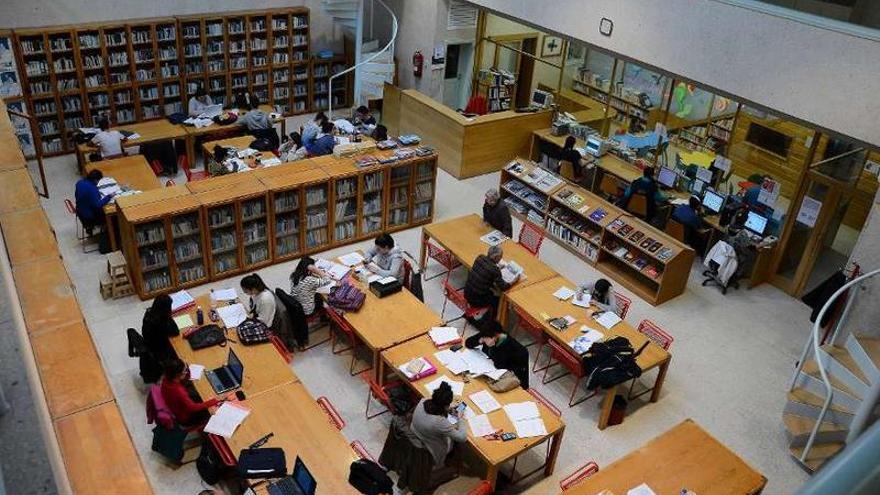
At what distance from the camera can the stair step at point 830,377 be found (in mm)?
7979

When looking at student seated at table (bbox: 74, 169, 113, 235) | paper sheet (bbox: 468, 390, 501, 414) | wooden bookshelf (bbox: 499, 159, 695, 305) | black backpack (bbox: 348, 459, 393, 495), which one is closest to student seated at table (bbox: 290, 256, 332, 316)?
paper sheet (bbox: 468, 390, 501, 414)

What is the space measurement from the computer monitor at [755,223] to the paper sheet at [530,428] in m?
5.74

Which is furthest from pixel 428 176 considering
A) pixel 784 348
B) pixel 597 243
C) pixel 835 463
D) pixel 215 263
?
pixel 835 463

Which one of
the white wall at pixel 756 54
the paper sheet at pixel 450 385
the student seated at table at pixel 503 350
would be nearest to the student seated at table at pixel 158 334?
the paper sheet at pixel 450 385

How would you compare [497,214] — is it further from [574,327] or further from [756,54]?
[756,54]

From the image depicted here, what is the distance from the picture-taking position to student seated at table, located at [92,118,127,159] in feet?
40.2

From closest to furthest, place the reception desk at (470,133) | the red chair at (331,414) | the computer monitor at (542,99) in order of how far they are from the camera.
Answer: the red chair at (331,414), the reception desk at (470,133), the computer monitor at (542,99)

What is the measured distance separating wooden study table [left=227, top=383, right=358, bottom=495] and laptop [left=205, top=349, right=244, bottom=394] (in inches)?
11.2

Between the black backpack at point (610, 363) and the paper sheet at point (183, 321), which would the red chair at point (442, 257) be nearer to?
the black backpack at point (610, 363)

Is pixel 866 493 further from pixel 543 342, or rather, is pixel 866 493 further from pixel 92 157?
pixel 92 157

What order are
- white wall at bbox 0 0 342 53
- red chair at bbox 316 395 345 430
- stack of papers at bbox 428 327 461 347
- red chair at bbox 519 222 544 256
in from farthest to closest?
white wall at bbox 0 0 342 53
red chair at bbox 519 222 544 256
stack of papers at bbox 428 327 461 347
red chair at bbox 316 395 345 430

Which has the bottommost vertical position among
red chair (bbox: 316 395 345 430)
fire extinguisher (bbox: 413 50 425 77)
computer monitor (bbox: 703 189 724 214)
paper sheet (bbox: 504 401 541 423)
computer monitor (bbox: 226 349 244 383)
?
red chair (bbox: 316 395 345 430)

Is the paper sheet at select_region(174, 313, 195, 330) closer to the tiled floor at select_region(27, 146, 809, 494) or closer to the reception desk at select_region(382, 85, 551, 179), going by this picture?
the tiled floor at select_region(27, 146, 809, 494)

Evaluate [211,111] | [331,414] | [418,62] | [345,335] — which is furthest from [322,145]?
[331,414]
